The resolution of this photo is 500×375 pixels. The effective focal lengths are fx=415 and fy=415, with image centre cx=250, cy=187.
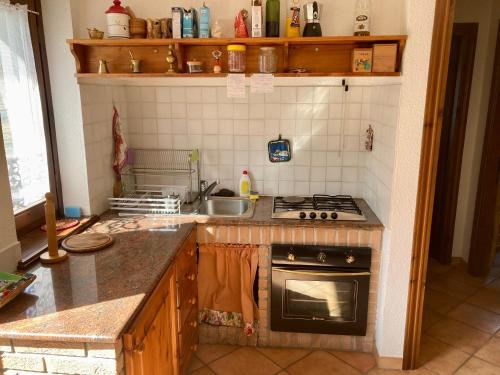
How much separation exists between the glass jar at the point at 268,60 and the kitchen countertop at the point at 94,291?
0.93 meters

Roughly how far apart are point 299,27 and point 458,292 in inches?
89.2

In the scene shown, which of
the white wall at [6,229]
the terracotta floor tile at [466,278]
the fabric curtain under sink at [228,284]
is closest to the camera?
the white wall at [6,229]

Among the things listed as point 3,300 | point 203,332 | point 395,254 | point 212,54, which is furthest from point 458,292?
point 3,300

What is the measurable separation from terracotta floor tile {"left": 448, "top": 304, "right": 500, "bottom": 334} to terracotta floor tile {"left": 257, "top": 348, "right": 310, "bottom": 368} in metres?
1.13

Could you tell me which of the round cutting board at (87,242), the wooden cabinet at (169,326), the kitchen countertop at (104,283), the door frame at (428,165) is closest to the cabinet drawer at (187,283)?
the wooden cabinet at (169,326)

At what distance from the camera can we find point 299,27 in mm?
2094

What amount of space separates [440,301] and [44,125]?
2.78 metres

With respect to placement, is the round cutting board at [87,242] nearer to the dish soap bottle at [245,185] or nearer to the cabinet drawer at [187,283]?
the cabinet drawer at [187,283]

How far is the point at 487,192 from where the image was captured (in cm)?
315

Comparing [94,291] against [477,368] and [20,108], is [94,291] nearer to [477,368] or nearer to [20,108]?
[20,108]

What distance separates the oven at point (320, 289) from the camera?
2193mm

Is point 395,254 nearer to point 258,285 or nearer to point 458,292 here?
point 258,285

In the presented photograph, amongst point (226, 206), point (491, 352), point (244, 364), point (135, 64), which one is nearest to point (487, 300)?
point (491, 352)

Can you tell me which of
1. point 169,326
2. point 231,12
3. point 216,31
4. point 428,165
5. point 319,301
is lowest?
point 319,301
